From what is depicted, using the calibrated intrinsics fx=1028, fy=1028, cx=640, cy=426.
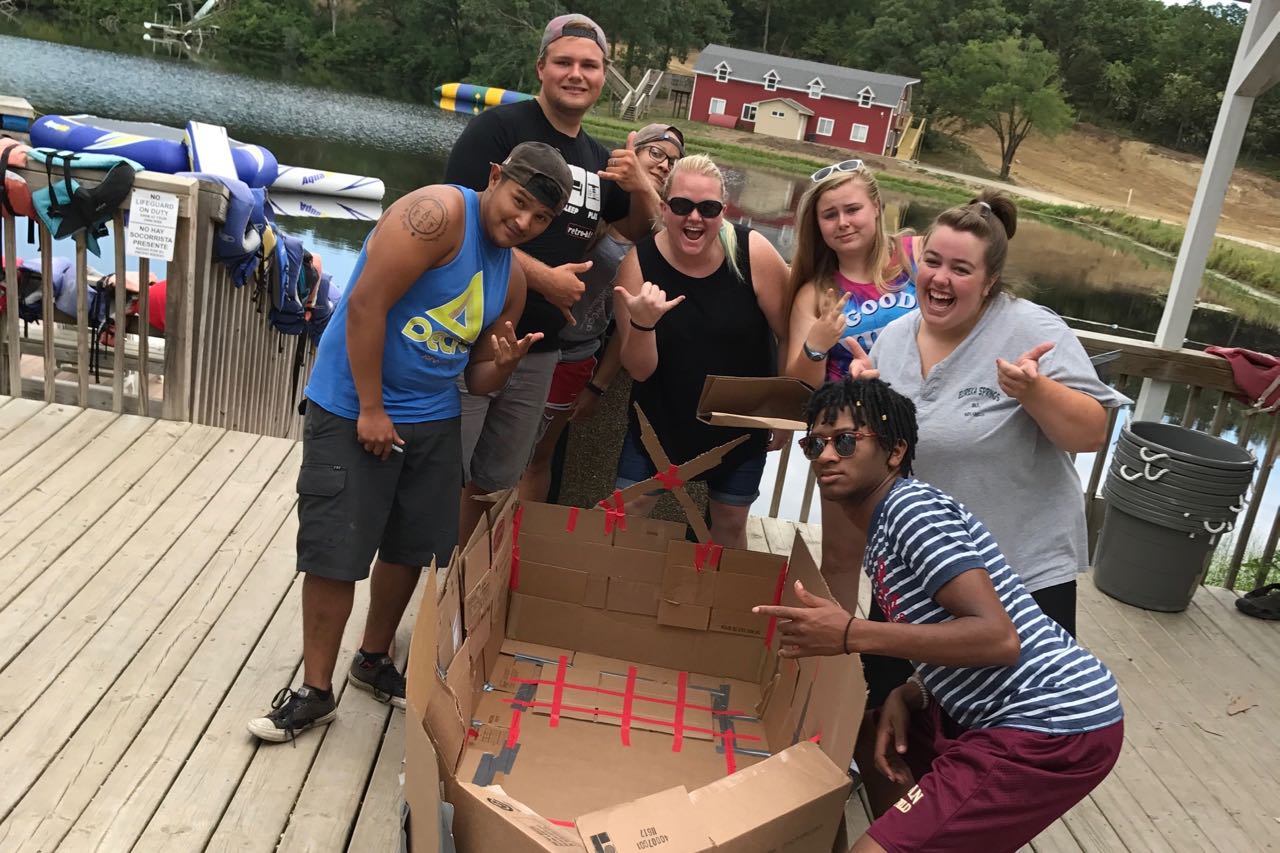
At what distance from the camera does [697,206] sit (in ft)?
7.97

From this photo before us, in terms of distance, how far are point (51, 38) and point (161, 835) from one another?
37204mm

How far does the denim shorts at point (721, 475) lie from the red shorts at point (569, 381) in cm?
34

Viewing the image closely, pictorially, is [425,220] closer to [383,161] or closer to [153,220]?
[153,220]

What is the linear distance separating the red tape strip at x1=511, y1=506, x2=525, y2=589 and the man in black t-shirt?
0.32 metres

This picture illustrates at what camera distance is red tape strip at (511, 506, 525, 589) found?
2.37 meters

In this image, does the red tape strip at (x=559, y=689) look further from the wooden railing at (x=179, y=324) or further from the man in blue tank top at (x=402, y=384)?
the wooden railing at (x=179, y=324)

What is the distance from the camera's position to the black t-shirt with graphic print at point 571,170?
2.54 metres

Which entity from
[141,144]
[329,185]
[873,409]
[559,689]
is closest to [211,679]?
[559,689]

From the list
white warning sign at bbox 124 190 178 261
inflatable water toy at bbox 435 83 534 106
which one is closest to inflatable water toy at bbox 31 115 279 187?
white warning sign at bbox 124 190 178 261

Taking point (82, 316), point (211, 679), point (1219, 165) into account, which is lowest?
point (211, 679)

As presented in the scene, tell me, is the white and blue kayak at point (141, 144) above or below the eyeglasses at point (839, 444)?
below

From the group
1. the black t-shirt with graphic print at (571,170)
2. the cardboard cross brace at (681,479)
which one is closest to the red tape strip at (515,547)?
the cardboard cross brace at (681,479)

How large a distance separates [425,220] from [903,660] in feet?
4.28

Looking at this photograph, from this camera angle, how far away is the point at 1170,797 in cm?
260
